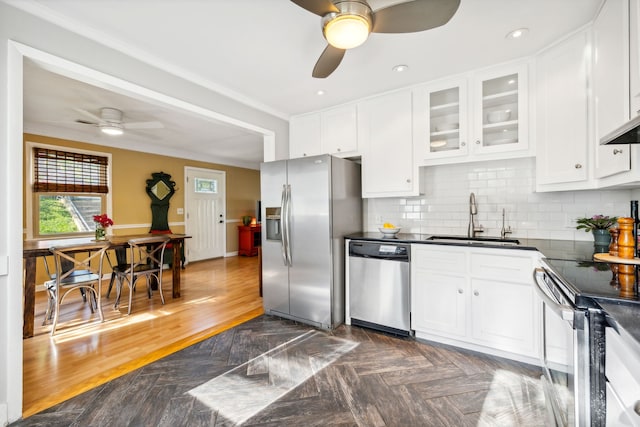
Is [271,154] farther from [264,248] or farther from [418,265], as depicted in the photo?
[418,265]

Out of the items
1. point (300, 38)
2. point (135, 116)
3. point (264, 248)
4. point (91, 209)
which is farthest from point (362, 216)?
point (91, 209)

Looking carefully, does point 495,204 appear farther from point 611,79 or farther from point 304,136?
point 304,136

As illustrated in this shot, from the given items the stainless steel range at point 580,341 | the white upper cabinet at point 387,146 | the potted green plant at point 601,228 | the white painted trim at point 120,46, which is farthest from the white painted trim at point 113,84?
the potted green plant at point 601,228

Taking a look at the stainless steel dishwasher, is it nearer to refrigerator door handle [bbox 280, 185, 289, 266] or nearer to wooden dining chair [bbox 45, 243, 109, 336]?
refrigerator door handle [bbox 280, 185, 289, 266]

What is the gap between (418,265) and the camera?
252 cm

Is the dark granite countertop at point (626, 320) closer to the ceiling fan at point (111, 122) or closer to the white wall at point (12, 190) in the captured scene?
the white wall at point (12, 190)

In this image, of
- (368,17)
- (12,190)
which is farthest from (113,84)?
(368,17)

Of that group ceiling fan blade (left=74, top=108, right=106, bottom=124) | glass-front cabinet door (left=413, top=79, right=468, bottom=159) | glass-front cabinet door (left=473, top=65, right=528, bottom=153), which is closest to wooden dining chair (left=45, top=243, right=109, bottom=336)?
ceiling fan blade (left=74, top=108, right=106, bottom=124)

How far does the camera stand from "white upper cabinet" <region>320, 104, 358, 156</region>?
10.5 ft

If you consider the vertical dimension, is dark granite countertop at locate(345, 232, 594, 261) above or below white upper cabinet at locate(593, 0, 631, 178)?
below

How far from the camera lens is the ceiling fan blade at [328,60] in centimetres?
183

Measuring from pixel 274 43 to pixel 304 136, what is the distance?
1.50m

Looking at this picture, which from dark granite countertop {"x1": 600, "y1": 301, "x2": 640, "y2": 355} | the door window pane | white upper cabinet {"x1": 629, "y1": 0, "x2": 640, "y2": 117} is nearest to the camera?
dark granite countertop {"x1": 600, "y1": 301, "x2": 640, "y2": 355}

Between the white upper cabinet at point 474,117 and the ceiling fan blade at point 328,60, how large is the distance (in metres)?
1.18
